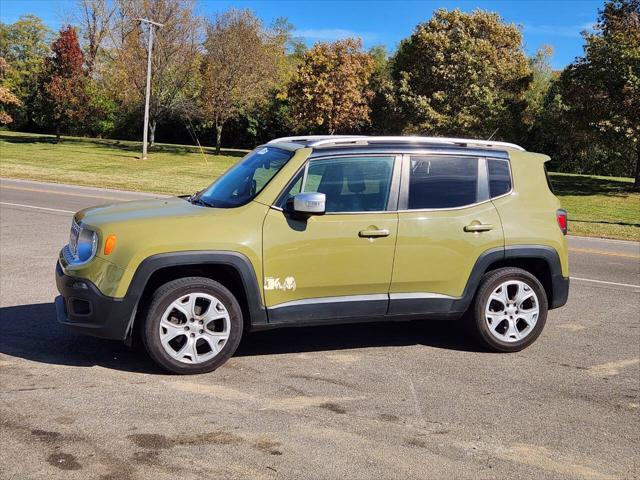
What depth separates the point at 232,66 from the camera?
42469 millimetres

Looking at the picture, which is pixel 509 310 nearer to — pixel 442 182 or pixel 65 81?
pixel 442 182

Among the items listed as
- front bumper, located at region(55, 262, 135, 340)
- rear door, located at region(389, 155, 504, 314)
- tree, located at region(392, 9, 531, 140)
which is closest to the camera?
front bumper, located at region(55, 262, 135, 340)

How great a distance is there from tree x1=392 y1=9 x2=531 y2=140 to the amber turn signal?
117ft

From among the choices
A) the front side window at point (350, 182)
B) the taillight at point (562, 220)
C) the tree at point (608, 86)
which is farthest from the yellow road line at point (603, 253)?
the tree at point (608, 86)

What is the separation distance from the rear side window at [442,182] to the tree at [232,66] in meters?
38.3

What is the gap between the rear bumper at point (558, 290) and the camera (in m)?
6.17

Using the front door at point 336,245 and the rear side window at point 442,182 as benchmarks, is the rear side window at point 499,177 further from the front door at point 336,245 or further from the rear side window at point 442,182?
the front door at point 336,245

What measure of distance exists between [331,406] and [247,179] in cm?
208

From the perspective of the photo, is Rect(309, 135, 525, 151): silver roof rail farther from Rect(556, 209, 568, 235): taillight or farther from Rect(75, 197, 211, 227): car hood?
Rect(75, 197, 211, 227): car hood

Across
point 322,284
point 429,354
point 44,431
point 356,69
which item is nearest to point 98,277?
point 44,431

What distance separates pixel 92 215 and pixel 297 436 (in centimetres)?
251

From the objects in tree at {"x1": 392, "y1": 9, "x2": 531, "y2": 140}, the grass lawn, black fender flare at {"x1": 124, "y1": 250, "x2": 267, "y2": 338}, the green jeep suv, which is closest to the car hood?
the green jeep suv

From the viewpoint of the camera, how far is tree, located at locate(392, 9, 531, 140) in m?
39.8

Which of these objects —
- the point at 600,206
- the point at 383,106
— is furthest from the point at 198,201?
the point at 383,106
